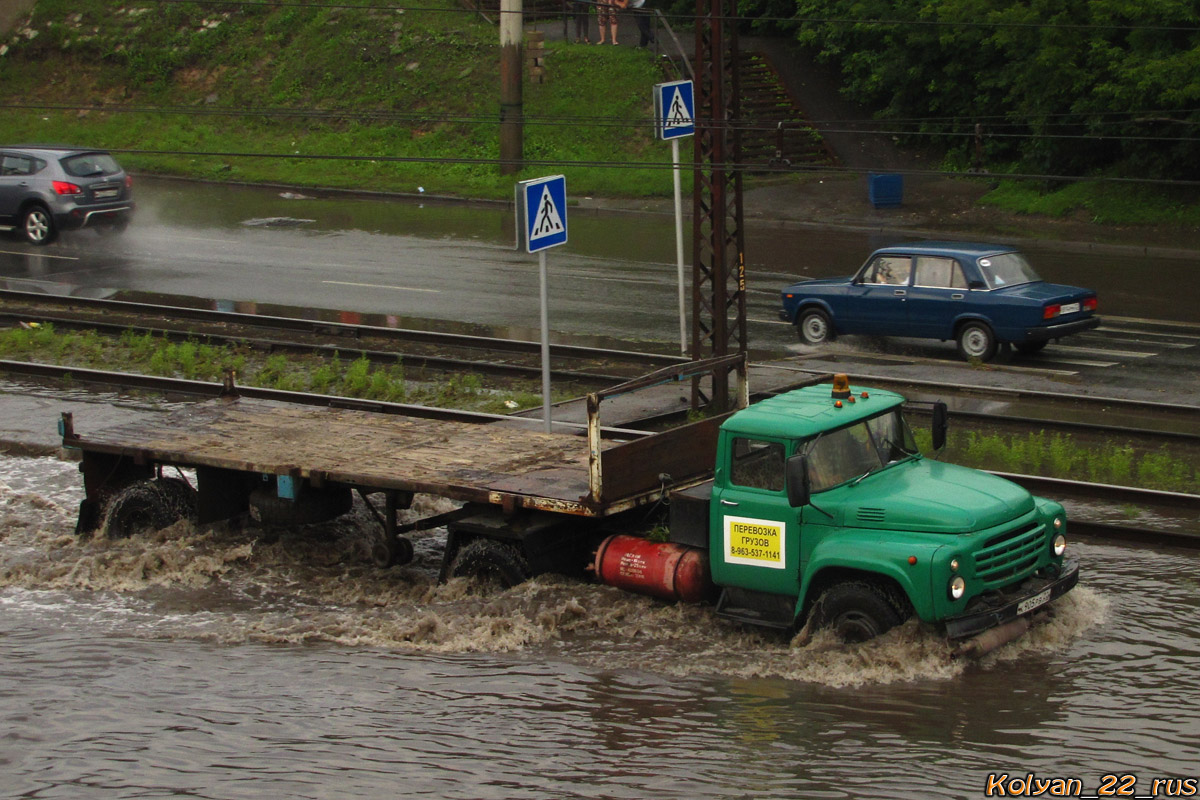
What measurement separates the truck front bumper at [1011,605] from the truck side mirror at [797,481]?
1109mm

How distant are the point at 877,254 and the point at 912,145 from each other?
17258 millimetres

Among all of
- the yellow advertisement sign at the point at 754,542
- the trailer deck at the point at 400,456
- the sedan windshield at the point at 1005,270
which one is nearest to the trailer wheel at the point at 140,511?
the trailer deck at the point at 400,456

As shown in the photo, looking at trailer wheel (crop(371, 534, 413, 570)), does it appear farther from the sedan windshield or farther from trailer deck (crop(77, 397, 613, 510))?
the sedan windshield

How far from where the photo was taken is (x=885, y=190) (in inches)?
1228

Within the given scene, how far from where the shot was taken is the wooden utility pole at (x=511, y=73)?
33812 mm

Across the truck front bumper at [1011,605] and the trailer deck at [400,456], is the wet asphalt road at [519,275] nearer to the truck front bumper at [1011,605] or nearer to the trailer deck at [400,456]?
the trailer deck at [400,456]

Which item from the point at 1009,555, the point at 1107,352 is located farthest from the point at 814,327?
the point at 1009,555

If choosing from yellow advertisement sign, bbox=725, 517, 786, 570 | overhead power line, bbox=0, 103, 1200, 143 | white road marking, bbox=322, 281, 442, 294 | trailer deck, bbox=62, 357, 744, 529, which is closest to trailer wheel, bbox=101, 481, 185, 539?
trailer deck, bbox=62, 357, 744, 529

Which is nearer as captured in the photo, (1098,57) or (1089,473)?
(1089,473)

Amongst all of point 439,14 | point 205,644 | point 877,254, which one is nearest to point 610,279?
point 877,254

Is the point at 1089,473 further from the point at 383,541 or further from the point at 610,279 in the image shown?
the point at 610,279

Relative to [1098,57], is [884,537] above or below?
below

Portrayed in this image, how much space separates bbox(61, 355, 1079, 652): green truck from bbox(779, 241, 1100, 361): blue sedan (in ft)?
28.4

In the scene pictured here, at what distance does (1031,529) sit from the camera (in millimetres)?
8977
